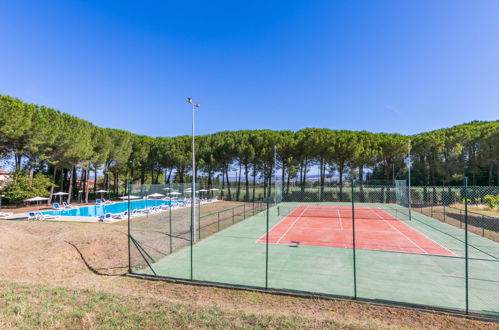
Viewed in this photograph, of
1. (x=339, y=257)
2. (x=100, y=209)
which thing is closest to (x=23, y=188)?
(x=100, y=209)

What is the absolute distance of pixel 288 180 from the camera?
124 ft

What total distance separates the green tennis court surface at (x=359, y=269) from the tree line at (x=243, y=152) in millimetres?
16761

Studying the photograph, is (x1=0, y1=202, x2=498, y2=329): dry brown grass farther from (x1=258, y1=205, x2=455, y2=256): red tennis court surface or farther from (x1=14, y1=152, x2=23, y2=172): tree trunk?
(x1=14, y1=152, x2=23, y2=172): tree trunk

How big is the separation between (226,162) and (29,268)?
33219 millimetres

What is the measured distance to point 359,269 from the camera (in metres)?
8.33

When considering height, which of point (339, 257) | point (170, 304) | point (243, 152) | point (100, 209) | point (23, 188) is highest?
point (243, 152)

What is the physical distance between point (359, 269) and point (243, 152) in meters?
31.0

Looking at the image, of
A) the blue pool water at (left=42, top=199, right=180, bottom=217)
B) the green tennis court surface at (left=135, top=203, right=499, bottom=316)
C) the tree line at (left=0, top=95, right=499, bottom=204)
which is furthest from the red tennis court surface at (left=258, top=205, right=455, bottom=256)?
the blue pool water at (left=42, top=199, right=180, bottom=217)

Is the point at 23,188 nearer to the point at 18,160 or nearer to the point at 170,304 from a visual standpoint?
the point at 18,160

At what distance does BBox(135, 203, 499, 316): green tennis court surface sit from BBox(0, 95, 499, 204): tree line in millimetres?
16761

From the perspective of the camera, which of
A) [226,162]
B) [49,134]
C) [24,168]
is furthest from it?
[226,162]

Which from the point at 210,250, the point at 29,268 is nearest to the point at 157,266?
the point at 210,250

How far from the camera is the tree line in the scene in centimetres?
A: 2588

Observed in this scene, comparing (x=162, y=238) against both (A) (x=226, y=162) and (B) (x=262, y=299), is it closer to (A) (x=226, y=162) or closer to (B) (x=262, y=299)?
(B) (x=262, y=299)
